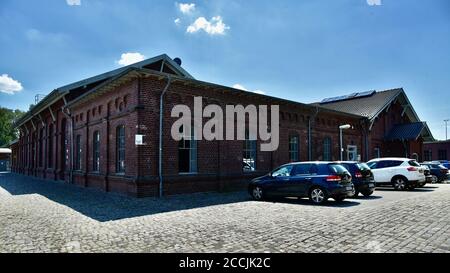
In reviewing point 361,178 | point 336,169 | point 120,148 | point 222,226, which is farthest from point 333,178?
point 120,148

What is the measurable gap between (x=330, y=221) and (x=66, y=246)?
6011 mm

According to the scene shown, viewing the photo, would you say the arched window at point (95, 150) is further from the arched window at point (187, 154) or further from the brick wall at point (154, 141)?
the arched window at point (187, 154)

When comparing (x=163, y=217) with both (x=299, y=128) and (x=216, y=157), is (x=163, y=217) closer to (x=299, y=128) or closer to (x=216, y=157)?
(x=216, y=157)

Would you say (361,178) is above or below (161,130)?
below

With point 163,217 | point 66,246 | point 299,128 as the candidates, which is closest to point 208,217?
point 163,217

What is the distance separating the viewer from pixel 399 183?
16.3 metres

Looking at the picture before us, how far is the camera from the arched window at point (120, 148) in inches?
556

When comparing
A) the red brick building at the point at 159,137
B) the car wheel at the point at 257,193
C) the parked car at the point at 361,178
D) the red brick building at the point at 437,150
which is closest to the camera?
the car wheel at the point at 257,193

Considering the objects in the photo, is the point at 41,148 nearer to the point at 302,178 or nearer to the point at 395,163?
the point at 302,178

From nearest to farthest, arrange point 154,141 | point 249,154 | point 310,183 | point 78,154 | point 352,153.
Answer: point 310,183, point 154,141, point 249,154, point 78,154, point 352,153

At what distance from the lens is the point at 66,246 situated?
19.2 ft

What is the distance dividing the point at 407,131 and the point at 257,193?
20788 mm

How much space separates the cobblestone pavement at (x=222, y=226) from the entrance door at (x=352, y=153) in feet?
40.1

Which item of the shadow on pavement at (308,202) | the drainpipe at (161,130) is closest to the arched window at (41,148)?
the drainpipe at (161,130)
